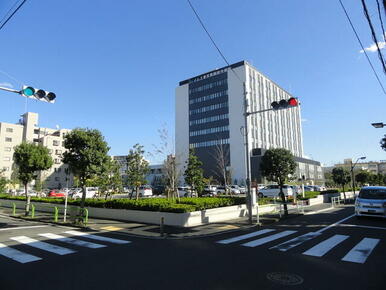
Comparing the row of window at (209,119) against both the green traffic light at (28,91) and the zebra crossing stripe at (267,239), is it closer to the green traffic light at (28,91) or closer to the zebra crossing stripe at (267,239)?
the zebra crossing stripe at (267,239)

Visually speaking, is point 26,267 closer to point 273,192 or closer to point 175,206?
point 175,206

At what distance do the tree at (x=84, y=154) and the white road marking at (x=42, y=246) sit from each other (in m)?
4.17

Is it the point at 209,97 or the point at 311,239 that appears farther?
the point at 209,97

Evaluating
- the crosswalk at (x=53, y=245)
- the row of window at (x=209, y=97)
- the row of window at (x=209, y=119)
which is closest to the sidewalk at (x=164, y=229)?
the crosswalk at (x=53, y=245)

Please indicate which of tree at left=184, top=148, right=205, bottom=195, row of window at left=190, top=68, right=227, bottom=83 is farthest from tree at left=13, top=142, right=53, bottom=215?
row of window at left=190, top=68, right=227, bottom=83

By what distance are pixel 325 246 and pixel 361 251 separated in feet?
3.19

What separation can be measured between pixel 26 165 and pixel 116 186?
6936mm

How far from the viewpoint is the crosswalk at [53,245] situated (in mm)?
7242

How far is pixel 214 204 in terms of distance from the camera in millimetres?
15172

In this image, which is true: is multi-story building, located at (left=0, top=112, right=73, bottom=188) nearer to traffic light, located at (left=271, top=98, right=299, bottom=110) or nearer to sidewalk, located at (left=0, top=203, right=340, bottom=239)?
sidewalk, located at (left=0, top=203, right=340, bottom=239)

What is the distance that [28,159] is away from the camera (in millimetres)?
17500

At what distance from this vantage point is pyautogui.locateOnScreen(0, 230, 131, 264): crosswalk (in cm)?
724

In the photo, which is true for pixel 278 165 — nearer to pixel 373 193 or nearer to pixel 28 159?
pixel 373 193

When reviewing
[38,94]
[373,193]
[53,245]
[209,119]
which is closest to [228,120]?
[209,119]
